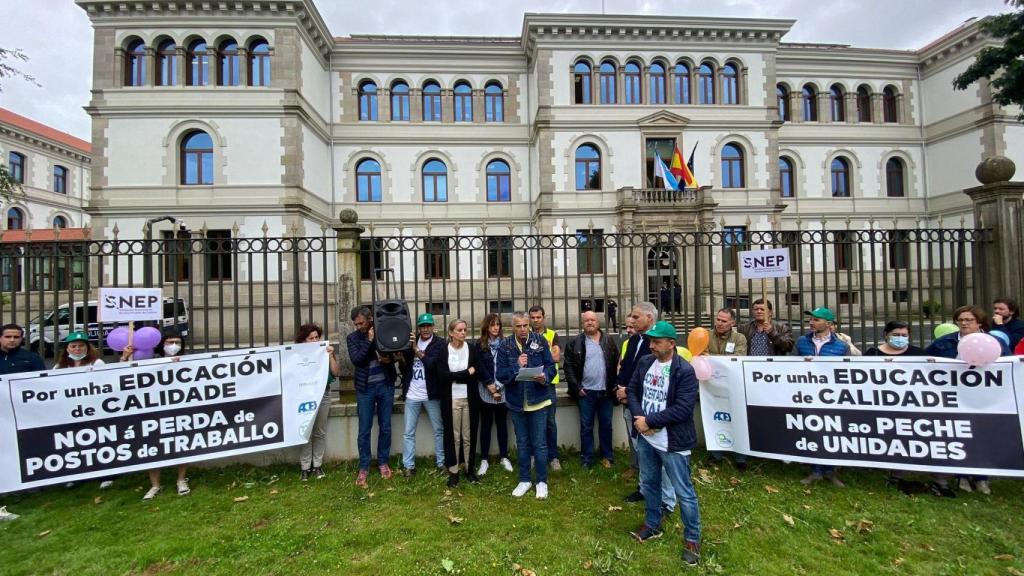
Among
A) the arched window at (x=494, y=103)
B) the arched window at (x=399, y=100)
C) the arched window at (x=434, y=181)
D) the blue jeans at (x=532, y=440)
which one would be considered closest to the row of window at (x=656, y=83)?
the arched window at (x=494, y=103)

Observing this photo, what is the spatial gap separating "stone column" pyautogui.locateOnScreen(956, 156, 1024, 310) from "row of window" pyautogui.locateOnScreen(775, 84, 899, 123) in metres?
22.3

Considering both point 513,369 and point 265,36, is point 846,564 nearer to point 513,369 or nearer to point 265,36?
point 513,369

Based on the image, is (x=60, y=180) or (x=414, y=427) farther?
(x=60, y=180)

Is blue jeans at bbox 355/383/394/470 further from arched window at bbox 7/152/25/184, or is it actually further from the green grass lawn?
arched window at bbox 7/152/25/184

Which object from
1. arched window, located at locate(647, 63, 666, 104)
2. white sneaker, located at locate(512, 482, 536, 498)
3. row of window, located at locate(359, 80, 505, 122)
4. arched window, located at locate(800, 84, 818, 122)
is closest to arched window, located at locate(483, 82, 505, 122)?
row of window, located at locate(359, 80, 505, 122)

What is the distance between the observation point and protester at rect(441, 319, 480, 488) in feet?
17.1

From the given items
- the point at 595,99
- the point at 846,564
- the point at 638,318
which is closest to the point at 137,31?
the point at 595,99

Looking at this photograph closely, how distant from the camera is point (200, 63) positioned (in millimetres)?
20250

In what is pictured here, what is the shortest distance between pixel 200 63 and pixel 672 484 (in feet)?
81.7

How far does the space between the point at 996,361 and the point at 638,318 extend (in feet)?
11.0

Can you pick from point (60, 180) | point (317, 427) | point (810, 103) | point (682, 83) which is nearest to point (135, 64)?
point (317, 427)

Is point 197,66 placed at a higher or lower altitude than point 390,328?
higher

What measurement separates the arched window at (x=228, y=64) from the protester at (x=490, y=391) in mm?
21239

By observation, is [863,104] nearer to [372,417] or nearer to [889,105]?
[889,105]
